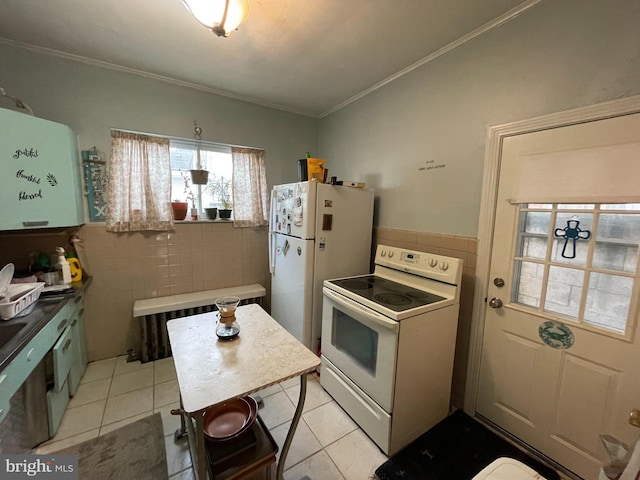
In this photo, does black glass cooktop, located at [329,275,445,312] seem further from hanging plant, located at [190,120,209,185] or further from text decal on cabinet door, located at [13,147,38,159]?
text decal on cabinet door, located at [13,147,38,159]

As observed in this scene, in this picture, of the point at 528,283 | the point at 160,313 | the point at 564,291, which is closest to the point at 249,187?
the point at 160,313

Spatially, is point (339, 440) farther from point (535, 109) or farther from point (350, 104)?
point (350, 104)

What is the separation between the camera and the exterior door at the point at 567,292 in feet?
4.12

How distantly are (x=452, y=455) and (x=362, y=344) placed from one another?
822 mm

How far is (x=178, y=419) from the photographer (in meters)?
1.85

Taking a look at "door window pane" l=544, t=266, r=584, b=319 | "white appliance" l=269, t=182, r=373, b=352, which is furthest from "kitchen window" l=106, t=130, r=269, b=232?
"door window pane" l=544, t=266, r=584, b=319

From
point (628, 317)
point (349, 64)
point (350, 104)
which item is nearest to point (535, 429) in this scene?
point (628, 317)

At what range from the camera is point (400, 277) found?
2.11 metres

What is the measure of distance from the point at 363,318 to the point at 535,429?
1.23 m

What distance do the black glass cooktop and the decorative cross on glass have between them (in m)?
0.71

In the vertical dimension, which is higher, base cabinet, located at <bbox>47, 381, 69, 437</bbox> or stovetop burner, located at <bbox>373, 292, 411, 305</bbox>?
stovetop burner, located at <bbox>373, 292, 411, 305</bbox>

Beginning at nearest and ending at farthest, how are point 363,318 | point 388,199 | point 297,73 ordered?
point 363,318 → point 297,73 → point 388,199

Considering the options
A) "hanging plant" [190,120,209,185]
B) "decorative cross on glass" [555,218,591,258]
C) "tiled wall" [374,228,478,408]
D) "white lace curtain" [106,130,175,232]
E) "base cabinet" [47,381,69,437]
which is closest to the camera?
"decorative cross on glass" [555,218,591,258]

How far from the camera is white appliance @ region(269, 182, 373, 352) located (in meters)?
2.23
